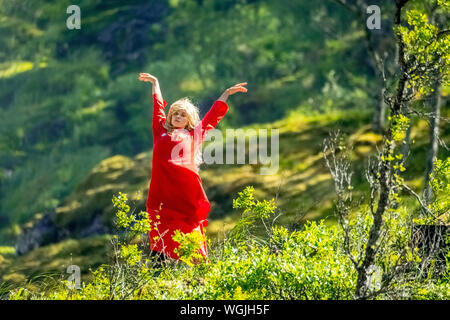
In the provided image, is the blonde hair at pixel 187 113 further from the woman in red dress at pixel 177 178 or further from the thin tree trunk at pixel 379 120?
the thin tree trunk at pixel 379 120

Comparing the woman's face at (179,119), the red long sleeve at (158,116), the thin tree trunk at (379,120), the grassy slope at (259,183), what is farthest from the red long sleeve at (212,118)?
the thin tree trunk at (379,120)

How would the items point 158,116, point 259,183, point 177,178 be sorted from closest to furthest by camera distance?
point 177,178, point 158,116, point 259,183

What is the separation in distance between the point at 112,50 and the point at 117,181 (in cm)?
8318

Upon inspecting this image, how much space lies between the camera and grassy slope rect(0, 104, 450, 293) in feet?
53.1

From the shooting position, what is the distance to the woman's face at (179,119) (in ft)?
22.0

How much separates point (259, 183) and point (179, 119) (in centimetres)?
1205

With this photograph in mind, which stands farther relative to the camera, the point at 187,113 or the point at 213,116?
the point at 213,116

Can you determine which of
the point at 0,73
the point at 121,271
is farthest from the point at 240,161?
the point at 0,73

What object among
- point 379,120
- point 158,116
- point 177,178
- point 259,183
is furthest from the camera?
point 379,120

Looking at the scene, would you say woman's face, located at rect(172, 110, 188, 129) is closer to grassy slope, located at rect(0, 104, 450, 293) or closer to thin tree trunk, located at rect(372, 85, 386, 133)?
grassy slope, located at rect(0, 104, 450, 293)

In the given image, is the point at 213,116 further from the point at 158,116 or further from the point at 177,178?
the point at 177,178

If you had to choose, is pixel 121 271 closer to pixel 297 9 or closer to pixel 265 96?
pixel 265 96

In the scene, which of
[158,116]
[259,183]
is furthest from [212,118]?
[259,183]

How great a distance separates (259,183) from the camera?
18609mm
